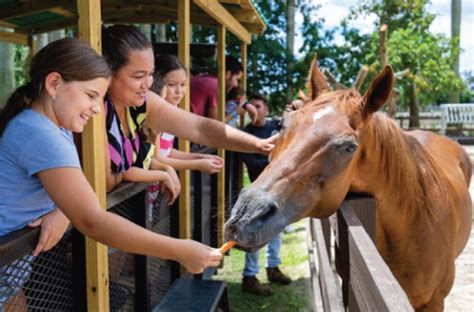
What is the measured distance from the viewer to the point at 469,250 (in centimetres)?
664

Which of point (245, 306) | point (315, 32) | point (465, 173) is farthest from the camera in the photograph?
point (315, 32)

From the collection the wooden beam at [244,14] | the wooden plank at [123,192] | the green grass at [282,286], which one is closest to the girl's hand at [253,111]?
the wooden beam at [244,14]

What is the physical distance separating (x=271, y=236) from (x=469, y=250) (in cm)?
549

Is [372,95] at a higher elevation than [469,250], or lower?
higher

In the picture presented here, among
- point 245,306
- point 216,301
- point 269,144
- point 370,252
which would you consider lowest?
point 245,306

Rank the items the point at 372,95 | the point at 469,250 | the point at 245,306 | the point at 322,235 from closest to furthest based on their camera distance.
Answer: the point at 372,95 → the point at 322,235 → the point at 245,306 → the point at 469,250

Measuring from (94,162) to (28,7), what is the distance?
263cm

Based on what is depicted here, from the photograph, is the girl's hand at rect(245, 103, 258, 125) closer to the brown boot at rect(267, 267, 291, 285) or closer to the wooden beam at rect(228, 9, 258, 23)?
the wooden beam at rect(228, 9, 258, 23)

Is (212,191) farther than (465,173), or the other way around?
(212,191)

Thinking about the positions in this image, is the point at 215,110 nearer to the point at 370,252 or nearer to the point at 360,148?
the point at 360,148

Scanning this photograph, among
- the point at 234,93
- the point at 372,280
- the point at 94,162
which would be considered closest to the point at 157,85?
the point at 94,162

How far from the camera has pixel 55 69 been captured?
1.84 m

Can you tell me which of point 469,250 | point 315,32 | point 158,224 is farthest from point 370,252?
point 315,32

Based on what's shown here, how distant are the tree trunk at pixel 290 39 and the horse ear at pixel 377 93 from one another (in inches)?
638
